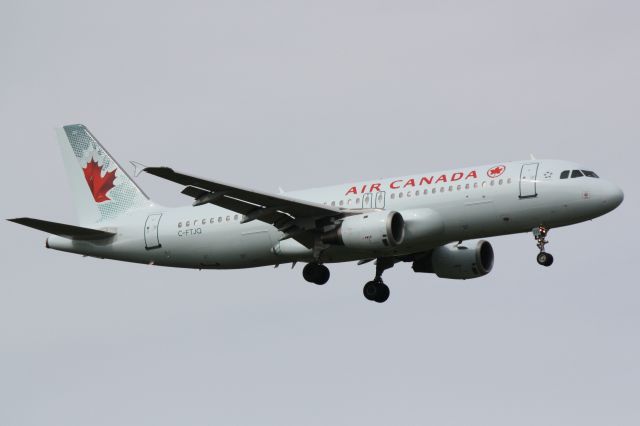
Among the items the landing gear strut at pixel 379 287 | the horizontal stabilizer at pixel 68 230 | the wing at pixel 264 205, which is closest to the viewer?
the wing at pixel 264 205

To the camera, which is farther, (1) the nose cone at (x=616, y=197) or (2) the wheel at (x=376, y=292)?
(2) the wheel at (x=376, y=292)

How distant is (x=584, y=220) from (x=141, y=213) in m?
18.1

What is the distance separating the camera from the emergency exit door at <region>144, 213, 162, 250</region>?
5603 centimetres

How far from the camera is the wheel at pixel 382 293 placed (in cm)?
5619

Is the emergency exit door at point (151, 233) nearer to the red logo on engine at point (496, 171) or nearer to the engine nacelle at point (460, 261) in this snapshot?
the engine nacelle at point (460, 261)

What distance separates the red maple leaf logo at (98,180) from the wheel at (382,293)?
12.0 meters

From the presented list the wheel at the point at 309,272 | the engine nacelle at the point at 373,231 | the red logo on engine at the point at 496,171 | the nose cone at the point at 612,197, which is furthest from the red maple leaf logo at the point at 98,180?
the nose cone at the point at 612,197

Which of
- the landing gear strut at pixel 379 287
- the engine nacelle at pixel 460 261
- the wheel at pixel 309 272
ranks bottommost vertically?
→ the wheel at pixel 309 272

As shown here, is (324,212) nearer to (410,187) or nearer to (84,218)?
(410,187)

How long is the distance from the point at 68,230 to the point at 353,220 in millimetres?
12087

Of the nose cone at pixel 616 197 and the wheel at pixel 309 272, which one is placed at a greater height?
the nose cone at pixel 616 197

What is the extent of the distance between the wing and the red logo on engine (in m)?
5.53

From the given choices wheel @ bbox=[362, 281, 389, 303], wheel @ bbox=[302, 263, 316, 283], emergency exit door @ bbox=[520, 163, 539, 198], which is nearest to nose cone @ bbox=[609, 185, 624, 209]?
emergency exit door @ bbox=[520, 163, 539, 198]

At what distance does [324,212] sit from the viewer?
51.6 meters
